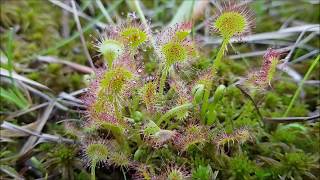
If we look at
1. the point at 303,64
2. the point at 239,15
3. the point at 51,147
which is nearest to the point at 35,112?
the point at 51,147

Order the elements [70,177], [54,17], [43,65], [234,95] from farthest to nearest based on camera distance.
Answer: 1. [54,17]
2. [43,65]
3. [234,95]
4. [70,177]

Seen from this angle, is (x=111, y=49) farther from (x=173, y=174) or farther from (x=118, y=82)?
(x=173, y=174)

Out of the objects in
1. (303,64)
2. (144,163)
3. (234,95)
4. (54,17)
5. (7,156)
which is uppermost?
(54,17)

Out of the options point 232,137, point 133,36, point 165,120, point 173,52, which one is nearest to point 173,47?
point 173,52

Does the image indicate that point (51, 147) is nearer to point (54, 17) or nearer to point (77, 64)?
point (77, 64)

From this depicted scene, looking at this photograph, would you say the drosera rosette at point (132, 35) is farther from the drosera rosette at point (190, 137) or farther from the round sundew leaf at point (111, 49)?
the drosera rosette at point (190, 137)

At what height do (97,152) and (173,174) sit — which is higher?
(97,152)
